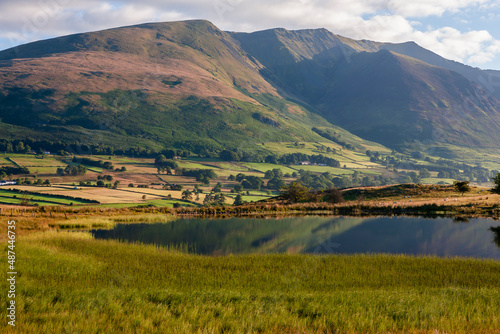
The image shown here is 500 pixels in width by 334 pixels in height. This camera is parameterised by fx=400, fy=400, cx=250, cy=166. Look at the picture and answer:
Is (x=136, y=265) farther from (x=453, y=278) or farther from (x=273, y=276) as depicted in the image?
(x=453, y=278)

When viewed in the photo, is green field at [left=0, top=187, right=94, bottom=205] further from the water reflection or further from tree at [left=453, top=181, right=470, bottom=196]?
the water reflection

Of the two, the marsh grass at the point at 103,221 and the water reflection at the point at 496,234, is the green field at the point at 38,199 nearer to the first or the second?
the marsh grass at the point at 103,221

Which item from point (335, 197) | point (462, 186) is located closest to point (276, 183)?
point (335, 197)

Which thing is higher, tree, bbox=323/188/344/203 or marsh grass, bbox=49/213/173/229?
tree, bbox=323/188/344/203

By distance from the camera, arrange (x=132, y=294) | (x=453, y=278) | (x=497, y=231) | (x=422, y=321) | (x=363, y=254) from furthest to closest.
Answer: (x=497, y=231) → (x=363, y=254) → (x=453, y=278) → (x=132, y=294) → (x=422, y=321)

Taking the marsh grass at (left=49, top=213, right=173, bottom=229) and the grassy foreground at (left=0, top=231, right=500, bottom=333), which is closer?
the grassy foreground at (left=0, top=231, right=500, bottom=333)

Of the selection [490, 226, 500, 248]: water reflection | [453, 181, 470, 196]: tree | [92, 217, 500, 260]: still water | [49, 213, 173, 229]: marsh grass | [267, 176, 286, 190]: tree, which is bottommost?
[267, 176, 286, 190]: tree

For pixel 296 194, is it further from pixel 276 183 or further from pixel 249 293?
pixel 276 183

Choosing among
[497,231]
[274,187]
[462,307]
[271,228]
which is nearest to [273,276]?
[462,307]

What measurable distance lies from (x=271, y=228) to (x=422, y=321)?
3559 cm

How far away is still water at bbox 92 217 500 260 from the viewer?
35.9 m

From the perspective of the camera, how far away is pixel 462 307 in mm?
16125

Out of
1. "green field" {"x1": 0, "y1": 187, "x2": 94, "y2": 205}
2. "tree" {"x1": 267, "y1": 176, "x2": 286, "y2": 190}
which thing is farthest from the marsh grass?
"tree" {"x1": 267, "y1": 176, "x2": 286, "y2": 190}

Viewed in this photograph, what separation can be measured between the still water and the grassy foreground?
5.33m
